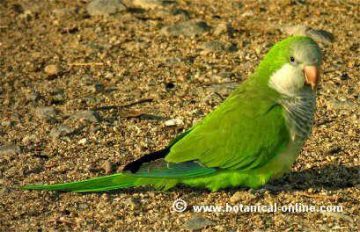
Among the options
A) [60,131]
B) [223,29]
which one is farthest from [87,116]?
[223,29]

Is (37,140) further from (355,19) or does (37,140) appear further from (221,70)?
(355,19)

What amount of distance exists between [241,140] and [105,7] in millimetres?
3593

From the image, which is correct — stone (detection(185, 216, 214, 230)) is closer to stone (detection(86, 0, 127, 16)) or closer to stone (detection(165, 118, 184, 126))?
stone (detection(165, 118, 184, 126))

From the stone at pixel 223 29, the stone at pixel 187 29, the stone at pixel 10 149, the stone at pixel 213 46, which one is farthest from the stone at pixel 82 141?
the stone at pixel 223 29

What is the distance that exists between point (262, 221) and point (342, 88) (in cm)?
217

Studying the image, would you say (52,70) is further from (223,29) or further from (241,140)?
(241,140)

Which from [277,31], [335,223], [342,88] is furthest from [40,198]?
[277,31]

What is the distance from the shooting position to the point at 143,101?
22.6 feet

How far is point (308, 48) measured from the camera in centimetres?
534

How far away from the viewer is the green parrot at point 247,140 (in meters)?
5.29

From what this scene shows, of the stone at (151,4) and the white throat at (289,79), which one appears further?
the stone at (151,4)

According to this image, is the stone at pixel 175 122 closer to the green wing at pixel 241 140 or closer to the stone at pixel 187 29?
the green wing at pixel 241 140

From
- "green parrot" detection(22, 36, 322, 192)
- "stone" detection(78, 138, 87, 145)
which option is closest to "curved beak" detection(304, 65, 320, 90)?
"green parrot" detection(22, 36, 322, 192)

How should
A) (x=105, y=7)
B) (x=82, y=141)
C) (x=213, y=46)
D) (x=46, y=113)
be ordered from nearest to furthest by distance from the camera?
(x=82, y=141)
(x=46, y=113)
(x=213, y=46)
(x=105, y=7)
